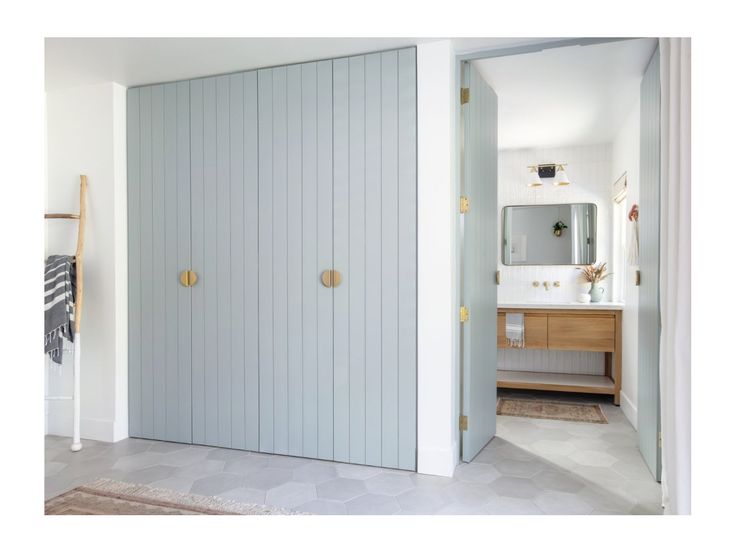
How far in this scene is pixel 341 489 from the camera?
2641 mm

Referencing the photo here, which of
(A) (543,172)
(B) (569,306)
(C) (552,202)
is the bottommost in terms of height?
(B) (569,306)

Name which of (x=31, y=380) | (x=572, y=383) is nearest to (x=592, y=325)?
(x=572, y=383)

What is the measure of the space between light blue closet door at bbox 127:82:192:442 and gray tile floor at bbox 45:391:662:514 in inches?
11.0

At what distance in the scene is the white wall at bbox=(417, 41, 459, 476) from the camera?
278cm

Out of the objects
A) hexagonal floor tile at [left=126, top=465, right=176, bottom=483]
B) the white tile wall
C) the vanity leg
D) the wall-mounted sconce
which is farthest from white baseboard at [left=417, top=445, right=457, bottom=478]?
the wall-mounted sconce

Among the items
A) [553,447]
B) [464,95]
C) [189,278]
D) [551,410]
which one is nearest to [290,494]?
[189,278]

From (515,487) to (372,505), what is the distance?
2.50 feet

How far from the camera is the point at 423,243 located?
2.81 m

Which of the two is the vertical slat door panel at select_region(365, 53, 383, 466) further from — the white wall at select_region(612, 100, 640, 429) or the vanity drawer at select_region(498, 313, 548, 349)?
the vanity drawer at select_region(498, 313, 548, 349)

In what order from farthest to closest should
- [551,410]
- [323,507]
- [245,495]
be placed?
[551,410] → [245,495] → [323,507]

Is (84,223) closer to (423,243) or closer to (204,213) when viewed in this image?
(204,213)

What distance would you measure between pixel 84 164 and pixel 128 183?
1.03 ft

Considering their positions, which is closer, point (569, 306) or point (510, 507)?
point (510, 507)

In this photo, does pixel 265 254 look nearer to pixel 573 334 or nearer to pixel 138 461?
pixel 138 461
